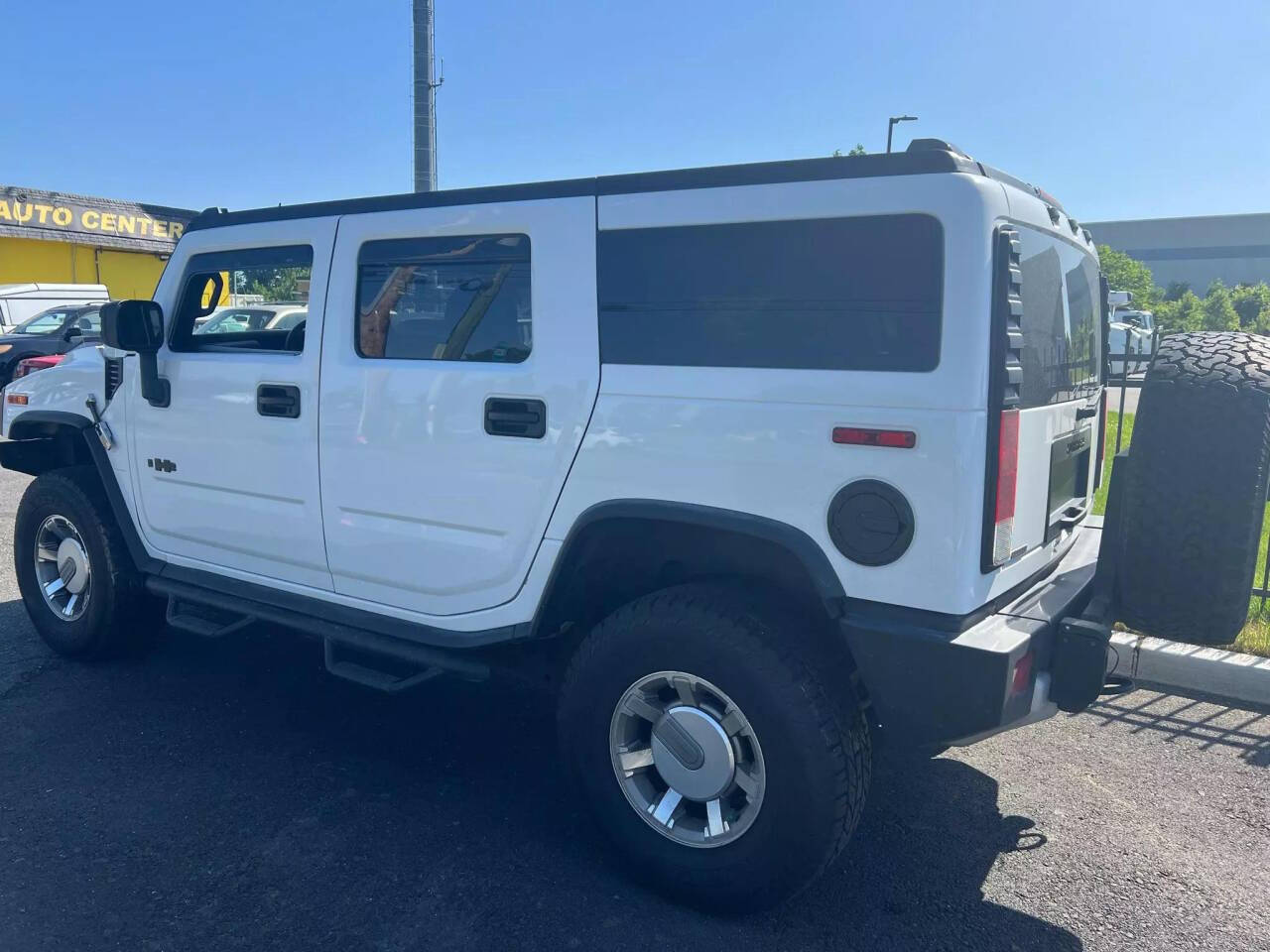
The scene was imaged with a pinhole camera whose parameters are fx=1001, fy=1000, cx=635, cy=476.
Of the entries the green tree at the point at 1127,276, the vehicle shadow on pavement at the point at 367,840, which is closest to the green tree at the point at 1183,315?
the green tree at the point at 1127,276

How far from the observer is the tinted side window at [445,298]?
10.8 ft

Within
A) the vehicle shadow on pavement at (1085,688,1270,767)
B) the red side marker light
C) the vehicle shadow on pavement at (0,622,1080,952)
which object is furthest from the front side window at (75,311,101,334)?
the red side marker light

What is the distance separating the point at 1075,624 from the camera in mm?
2799

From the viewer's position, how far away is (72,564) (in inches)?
192

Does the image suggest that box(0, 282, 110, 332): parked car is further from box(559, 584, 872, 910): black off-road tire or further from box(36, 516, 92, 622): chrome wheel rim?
box(559, 584, 872, 910): black off-road tire

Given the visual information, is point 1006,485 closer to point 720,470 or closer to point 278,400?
point 720,470

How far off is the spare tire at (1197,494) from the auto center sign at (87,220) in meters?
24.5

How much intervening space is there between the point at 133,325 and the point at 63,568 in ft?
5.08

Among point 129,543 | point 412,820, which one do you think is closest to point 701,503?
point 412,820

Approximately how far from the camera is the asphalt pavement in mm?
2936

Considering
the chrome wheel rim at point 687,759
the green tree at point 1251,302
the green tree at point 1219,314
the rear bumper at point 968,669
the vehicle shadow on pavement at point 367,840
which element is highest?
the green tree at point 1251,302

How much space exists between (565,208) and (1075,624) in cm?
196

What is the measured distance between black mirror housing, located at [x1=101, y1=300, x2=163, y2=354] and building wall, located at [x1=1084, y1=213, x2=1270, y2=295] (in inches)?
3352

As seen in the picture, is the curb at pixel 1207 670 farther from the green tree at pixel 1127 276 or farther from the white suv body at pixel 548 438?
the green tree at pixel 1127 276
